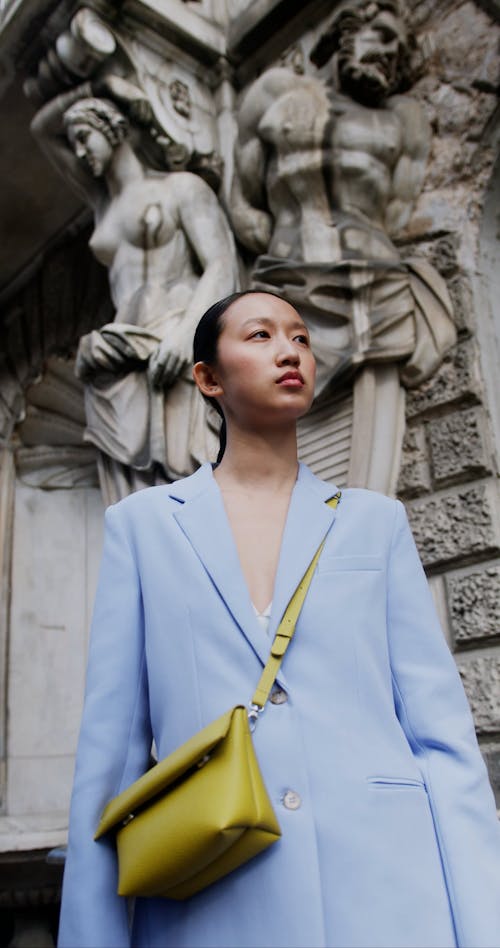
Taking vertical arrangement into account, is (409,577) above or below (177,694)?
above

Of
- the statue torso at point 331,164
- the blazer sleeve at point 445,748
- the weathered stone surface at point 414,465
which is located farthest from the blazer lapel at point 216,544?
the statue torso at point 331,164

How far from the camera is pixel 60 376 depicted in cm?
529

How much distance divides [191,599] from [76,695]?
385 cm

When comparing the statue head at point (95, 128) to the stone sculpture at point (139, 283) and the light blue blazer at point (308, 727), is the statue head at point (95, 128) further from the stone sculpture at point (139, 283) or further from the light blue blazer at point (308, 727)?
the light blue blazer at point (308, 727)

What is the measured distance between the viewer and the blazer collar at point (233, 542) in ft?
3.77

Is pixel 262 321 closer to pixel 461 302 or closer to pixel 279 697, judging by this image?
pixel 279 697

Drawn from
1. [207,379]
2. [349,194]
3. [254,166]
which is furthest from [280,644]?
[254,166]

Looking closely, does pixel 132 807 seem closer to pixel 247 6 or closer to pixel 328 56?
pixel 328 56

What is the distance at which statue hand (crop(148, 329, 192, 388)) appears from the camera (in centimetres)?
309

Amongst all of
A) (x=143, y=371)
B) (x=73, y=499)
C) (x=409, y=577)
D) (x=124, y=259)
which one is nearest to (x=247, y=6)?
(x=124, y=259)

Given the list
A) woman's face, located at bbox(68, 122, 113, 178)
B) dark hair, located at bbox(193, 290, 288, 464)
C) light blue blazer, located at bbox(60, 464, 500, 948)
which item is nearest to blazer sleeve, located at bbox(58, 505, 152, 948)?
light blue blazer, located at bbox(60, 464, 500, 948)

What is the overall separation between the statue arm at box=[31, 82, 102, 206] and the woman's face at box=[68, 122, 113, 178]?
13 cm

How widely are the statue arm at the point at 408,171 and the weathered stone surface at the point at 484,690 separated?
1.48 meters

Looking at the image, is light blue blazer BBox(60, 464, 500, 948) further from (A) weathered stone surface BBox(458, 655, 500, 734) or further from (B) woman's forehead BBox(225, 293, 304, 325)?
(A) weathered stone surface BBox(458, 655, 500, 734)
